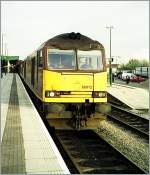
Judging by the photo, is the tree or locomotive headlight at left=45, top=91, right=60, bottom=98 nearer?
locomotive headlight at left=45, top=91, right=60, bottom=98

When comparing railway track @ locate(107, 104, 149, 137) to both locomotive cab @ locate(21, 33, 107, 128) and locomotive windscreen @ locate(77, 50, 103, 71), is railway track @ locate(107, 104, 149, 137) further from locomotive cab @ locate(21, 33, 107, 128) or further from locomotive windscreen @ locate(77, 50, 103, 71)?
locomotive windscreen @ locate(77, 50, 103, 71)

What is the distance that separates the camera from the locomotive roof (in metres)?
13.7

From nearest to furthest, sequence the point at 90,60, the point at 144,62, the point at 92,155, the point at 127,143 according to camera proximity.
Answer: the point at 92,155 → the point at 127,143 → the point at 90,60 → the point at 144,62

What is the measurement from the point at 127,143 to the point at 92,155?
196 cm

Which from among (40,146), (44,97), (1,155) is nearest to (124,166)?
(40,146)

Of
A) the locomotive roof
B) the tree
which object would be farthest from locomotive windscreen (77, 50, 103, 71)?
the tree

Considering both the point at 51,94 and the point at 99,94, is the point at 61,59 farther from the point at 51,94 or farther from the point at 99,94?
the point at 99,94

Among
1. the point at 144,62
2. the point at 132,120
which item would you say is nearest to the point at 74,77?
the point at 132,120

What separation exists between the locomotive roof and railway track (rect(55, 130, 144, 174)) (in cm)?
312

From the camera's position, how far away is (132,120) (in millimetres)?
18609

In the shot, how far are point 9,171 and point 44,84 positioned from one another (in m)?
6.15

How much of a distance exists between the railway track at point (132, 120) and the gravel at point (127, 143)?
0.58 metres

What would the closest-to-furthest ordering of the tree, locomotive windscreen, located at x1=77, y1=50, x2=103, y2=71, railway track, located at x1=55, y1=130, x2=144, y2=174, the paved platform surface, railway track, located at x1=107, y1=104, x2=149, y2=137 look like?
railway track, located at x1=55, y1=130, x2=144, y2=174 → locomotive windscreen, located at x1=77, y1=50, x2=103, y2=71 → railway track, located at x1=107, y1=104, x2=149, y2=137 → the paved platform surface → the tree

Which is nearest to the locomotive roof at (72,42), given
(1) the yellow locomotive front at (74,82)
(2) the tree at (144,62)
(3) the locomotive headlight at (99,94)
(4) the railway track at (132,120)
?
(1) the yellow locomotive front at (74,82)
